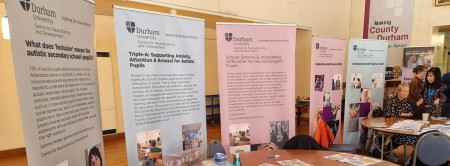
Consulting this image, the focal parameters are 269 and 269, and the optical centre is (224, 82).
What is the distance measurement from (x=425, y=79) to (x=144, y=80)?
5299mm

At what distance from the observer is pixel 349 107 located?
4762mm

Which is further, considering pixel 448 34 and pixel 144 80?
pixel 448 34

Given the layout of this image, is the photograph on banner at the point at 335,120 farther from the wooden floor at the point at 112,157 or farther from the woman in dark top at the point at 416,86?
the woman in dark top at the point at 416,86

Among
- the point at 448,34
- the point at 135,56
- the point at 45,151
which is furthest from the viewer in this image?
the point at 448,34

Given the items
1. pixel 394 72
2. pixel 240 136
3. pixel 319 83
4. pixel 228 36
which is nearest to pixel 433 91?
pixel 394 72

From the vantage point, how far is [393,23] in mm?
7117

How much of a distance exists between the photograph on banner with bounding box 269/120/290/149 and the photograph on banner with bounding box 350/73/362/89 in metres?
1.91

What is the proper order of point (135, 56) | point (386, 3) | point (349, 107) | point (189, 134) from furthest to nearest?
1. point (386, 3)
2. point (349, 107)
3. point (189, 134)
4. point (135, 56)

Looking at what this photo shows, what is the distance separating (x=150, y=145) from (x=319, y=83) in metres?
2.76

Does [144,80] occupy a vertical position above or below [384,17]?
below

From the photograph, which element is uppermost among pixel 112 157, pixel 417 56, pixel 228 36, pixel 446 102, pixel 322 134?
pixel 228 36

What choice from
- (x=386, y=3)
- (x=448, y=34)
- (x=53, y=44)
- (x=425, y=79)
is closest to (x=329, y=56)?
(x=425, y=79)

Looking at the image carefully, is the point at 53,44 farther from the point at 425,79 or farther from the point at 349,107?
the point at 425,79

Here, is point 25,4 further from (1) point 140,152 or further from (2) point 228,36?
(2) point 228,36
